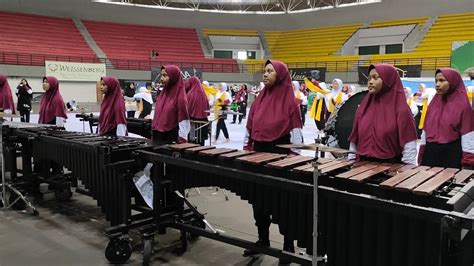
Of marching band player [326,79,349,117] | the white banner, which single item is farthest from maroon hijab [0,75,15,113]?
the white banner

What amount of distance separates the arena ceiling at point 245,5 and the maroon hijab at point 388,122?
2364 centimetres

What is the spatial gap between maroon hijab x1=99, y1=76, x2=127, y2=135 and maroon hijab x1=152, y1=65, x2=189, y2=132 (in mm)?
684

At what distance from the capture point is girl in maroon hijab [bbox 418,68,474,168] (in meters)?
3.60

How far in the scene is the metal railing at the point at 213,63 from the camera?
67.6 ft

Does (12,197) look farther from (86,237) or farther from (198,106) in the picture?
(198,106)

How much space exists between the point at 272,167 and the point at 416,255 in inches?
36.9

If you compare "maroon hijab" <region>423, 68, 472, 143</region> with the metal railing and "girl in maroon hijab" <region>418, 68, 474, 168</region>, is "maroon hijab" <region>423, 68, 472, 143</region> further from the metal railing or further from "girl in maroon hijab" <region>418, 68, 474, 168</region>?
the metal railing

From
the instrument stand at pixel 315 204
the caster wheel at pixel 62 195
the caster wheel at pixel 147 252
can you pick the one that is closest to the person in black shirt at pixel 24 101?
the caster wheel at pixel 62 195

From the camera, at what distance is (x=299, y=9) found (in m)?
27.7

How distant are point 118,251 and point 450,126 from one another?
297 cm

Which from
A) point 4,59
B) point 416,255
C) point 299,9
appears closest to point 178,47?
point 299,9

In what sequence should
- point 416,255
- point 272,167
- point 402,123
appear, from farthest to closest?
point 402,123 < point 272,167 < point 416,255

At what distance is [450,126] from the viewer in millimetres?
3674

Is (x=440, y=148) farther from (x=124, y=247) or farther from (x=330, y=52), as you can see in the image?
(x=330, y=52)
